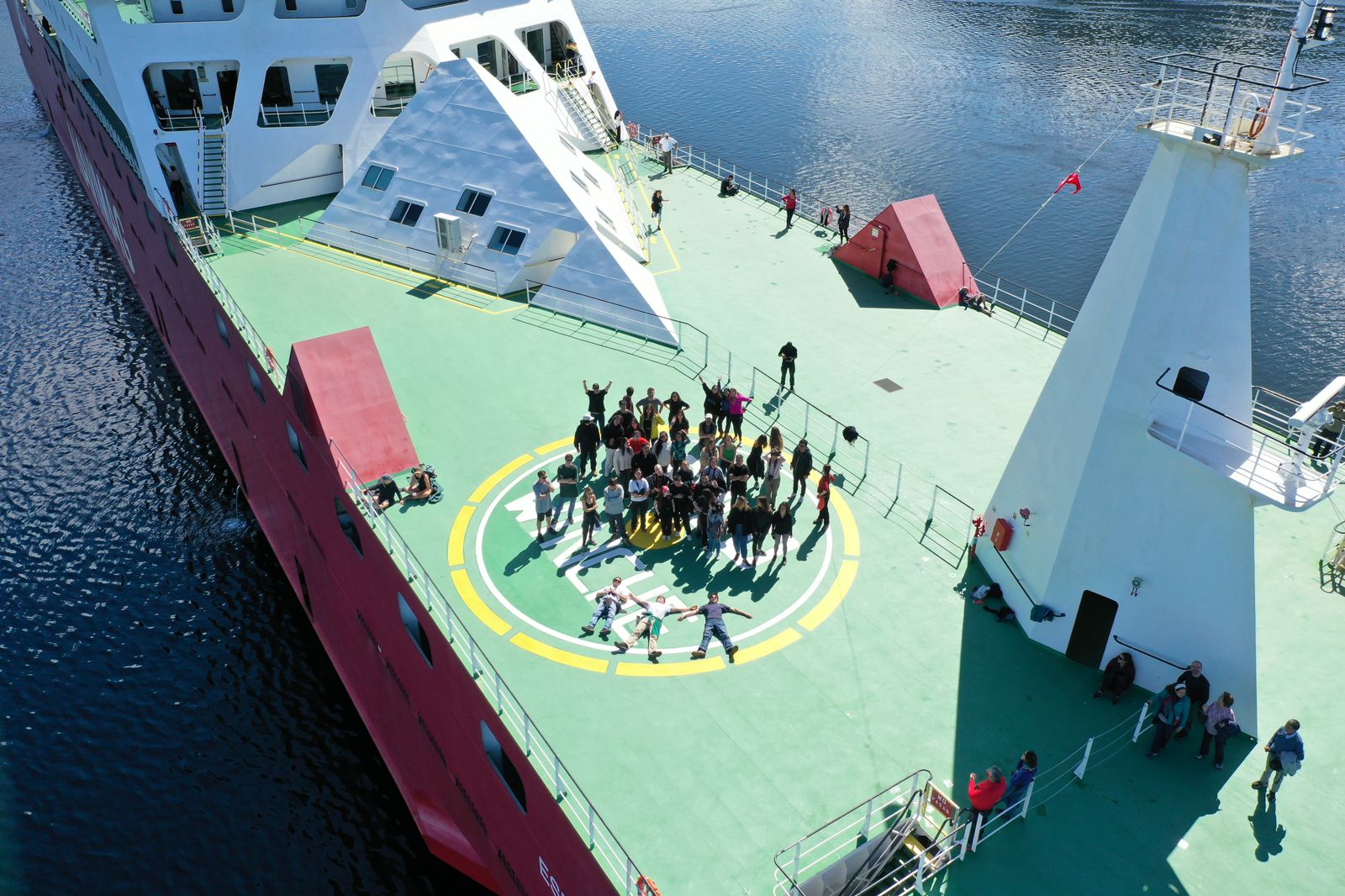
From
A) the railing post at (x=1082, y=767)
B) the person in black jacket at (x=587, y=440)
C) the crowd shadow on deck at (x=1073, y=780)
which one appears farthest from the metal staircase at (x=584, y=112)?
the railing post at (x=1082, y=767)

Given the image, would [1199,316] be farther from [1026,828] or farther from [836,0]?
[836,0]

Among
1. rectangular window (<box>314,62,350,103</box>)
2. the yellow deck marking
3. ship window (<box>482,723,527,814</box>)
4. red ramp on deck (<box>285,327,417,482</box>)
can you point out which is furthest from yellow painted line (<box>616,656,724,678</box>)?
rectangular window (<box>314,62,350,103</box>)

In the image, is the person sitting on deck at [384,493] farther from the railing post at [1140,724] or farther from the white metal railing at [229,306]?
the railing post at [1140,724]

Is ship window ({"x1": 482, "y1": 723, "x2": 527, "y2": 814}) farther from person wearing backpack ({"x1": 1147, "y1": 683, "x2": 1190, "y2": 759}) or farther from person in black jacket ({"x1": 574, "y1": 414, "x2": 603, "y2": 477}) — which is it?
person wearing backpack ({"x1": 1147, "y1": 683, "x2": 1190, "y2": 759})

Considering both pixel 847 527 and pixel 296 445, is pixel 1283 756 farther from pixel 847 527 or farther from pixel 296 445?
pixel 296 445

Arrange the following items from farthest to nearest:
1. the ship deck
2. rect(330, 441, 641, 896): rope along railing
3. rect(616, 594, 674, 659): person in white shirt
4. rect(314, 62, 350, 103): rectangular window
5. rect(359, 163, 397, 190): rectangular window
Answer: rect(314, 62, 350, 103): rectangular window < rect(359, 163, 397, 190): rectangular window < rect(616, 594, 674, 659): person in white shirt < the ship deck < rect(330, 441, 641, 896): rope along railing

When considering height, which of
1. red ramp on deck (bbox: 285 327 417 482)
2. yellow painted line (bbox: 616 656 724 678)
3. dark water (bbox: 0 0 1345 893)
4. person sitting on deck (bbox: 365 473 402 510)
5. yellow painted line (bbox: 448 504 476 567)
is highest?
red ramp on deck (bbox: 285 327 417 482)
